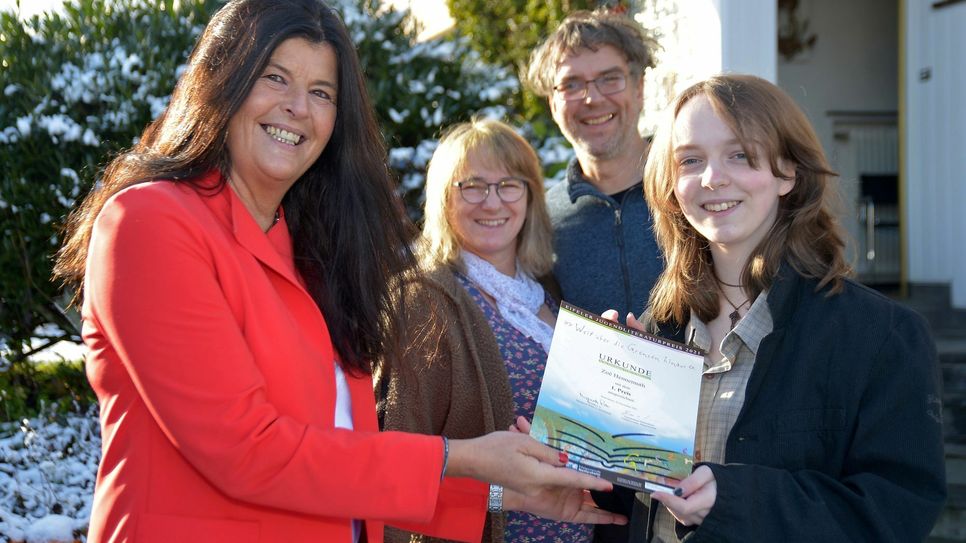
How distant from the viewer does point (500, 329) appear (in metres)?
3.64

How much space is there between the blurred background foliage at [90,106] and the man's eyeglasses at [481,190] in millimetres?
1200

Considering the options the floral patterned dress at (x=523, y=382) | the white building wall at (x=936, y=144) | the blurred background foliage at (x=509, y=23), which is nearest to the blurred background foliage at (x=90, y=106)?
the floral patterned dress at (x=523, y=382)

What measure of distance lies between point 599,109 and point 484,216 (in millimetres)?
874

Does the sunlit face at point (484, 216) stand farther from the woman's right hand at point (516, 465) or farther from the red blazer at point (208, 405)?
the red blazer at point (208, 405)

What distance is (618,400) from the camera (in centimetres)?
247

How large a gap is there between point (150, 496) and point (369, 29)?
14.9ft

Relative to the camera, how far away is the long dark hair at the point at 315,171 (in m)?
2.26

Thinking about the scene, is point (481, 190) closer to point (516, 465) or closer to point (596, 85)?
point (596, 85)

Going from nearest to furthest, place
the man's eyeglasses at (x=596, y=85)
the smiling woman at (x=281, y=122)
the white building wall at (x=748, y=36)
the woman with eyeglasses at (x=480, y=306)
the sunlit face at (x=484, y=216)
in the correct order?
the smiling woman at (x=281, y=122), the woman with eyeglasses at (x=480, y=306), the sunlit face at (x=484, y=216), the man's eyeglasses at (x=596, y=85), the white building wall at (x=748, y=36)

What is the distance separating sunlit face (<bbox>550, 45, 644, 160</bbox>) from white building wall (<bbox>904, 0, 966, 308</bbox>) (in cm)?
431

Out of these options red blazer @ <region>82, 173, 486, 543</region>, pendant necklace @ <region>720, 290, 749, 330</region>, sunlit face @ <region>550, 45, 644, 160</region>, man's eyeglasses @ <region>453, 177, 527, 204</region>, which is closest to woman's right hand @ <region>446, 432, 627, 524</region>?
red blazer @ <region>82, 173, 486, 543</region>

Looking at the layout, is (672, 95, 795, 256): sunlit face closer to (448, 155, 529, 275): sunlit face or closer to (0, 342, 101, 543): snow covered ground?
(448, 155, 529, 275): sunlit face

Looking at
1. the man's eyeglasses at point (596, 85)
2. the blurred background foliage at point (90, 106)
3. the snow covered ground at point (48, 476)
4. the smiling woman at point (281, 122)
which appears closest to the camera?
the smiling woman at point (281, 122)

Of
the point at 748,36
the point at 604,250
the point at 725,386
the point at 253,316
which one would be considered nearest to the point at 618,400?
the point at 725,386
